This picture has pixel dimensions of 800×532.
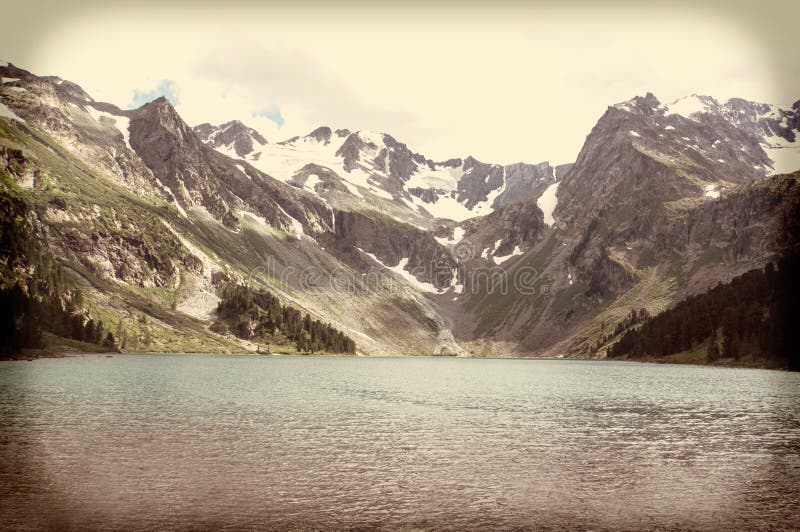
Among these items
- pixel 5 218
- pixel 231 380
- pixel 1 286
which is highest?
pixel 5 218

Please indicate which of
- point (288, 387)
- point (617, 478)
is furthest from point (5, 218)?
point (617, 478)

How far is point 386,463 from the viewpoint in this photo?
142 feet

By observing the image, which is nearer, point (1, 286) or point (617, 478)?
point (617, 478)

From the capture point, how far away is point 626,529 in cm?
2897

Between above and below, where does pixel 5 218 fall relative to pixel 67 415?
above

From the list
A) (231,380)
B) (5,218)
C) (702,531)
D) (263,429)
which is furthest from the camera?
(5,218)

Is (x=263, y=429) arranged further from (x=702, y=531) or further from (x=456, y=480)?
(x=702, y=531)

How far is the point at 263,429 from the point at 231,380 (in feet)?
214

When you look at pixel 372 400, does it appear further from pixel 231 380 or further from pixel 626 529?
pixel 626 529

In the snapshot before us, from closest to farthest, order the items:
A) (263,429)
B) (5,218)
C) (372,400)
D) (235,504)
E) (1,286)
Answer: (235,504) → (263,429) → (372,400) → (1,286) → (5,218)

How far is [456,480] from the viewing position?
3856cm

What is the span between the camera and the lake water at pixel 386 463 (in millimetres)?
30766

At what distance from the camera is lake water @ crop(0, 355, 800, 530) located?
101 feet

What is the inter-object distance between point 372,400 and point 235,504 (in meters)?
57.0
